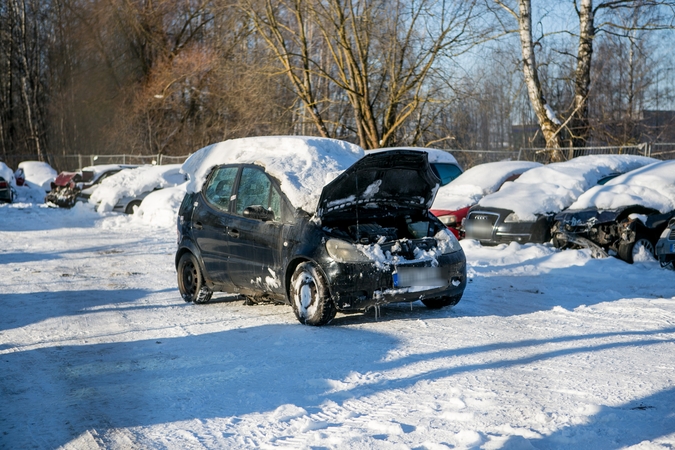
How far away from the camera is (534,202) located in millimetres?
13508

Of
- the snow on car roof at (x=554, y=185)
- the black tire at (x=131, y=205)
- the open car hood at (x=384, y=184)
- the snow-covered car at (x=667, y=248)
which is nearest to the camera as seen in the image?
the open car hood at (x=384, y=184)

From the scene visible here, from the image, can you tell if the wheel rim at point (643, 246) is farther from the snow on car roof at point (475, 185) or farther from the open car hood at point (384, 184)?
the open car hood at point (384, 184)

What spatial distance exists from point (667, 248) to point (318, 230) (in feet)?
19.4

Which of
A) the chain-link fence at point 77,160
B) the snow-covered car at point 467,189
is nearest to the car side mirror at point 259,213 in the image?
the snow-covered car at point 467,189

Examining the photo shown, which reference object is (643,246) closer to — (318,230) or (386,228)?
(386,228)

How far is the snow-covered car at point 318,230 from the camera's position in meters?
7.55

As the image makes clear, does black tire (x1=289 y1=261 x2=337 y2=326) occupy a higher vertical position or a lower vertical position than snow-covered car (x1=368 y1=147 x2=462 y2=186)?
lower

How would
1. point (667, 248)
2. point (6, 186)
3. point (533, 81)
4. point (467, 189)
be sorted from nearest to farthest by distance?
point (667, 248) → point (467, 189) → point (533, 81) → point (6, 186)

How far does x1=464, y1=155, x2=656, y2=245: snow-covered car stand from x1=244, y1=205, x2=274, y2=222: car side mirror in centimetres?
628

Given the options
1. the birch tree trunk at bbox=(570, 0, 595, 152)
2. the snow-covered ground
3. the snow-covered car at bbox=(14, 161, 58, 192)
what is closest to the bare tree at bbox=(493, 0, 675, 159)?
the birch tree trunk at bbox=(570, 0, 595, 152)

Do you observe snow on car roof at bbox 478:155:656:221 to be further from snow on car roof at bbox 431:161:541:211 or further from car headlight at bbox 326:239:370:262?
car headlight at bbox 326:239:370:262

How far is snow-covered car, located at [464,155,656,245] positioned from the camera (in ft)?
43.4

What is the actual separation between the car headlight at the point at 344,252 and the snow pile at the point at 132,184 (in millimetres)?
16332

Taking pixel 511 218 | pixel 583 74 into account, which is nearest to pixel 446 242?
pixel 511 218
